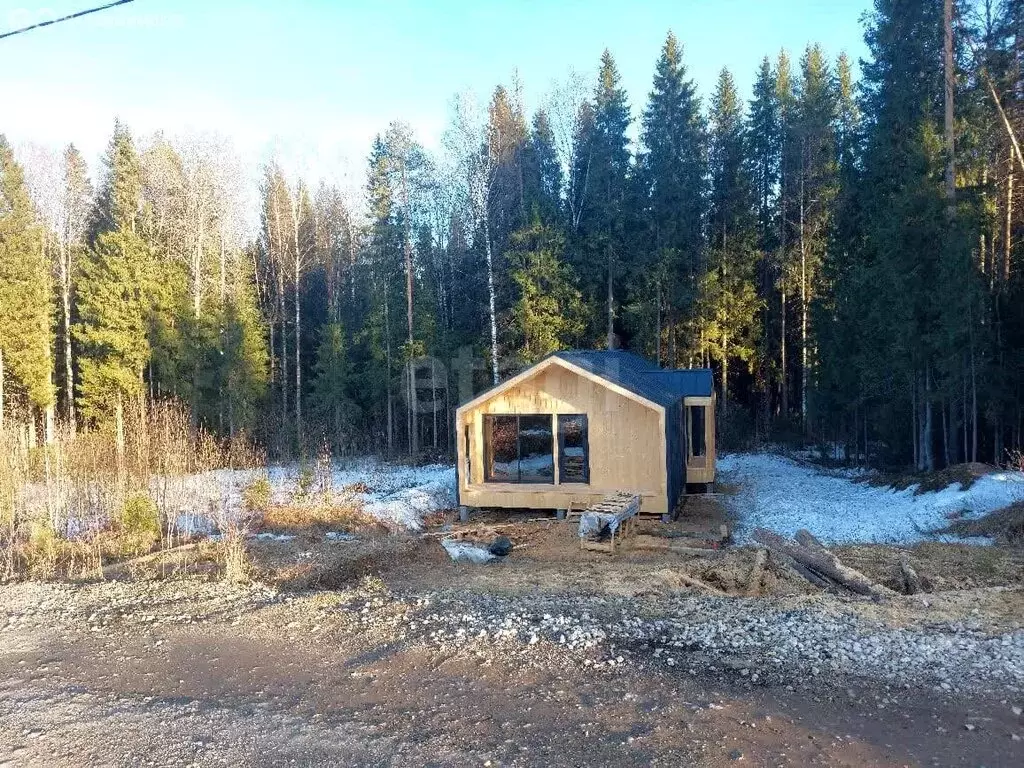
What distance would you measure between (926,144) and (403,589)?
14687 mm

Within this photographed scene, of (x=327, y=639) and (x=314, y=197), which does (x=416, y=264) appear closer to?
(x=314, y=197)

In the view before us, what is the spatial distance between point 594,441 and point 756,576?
6.02 meters

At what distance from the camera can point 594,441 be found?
1382cm

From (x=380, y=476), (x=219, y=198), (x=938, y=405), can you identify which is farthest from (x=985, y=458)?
(x=219, y=198)

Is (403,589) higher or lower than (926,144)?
lower

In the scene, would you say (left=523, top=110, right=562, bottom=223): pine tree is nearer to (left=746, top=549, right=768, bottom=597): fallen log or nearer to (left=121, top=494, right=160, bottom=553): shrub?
(left=121, top=494, right=160, bottom=553): shrub

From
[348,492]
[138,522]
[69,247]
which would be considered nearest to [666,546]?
[348,492]

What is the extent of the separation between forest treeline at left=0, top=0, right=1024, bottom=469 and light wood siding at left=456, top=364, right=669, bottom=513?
26.2 ft

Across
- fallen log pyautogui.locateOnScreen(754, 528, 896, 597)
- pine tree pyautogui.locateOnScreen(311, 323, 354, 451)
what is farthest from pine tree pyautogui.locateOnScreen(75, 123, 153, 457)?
fallen log pyautogui.locateOnScreen(754, 528, 896, 597)

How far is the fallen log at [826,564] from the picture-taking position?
7336mm

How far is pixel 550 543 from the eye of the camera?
11.8 meters

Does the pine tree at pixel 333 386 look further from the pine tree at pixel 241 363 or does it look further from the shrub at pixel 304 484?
the shrub at pixel 304 484

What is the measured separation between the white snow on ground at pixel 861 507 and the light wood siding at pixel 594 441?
6.30 feet

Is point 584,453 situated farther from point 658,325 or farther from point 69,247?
point 69,247
